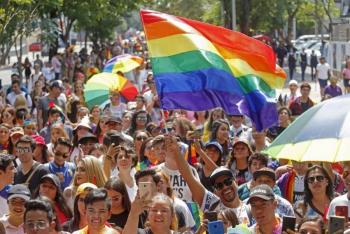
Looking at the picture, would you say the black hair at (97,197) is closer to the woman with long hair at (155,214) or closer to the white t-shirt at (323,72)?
the woman with long hair at (155,214)

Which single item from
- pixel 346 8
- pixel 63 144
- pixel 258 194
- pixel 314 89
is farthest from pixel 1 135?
pixel 346 8

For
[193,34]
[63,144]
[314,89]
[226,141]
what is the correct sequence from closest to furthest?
[193,34] < [63,144] < [226,141] < [314,89]

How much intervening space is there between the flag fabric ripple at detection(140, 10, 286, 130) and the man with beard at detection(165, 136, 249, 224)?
1.04 m

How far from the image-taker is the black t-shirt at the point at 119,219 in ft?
28.1

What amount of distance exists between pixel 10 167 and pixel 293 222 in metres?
4.15

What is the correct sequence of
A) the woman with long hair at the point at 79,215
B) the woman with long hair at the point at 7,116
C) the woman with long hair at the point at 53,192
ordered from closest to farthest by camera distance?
the woman with long hair at the point at 79,215
the woman with long hair at the point at 53,192
the woman with long hair at the point at 7,116

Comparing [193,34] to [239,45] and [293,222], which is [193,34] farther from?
[293,222]

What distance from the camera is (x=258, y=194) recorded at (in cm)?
759

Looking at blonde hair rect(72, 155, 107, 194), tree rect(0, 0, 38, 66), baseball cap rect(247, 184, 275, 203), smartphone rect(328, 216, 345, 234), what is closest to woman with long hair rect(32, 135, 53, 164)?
blonde hair rect(72, 155, 107, 194)

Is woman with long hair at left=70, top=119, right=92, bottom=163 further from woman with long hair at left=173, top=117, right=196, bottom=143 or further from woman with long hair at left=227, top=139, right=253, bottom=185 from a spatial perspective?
woman with long hair at left=227, top=139, right=253, bottom=185

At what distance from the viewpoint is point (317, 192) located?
9.05 metres

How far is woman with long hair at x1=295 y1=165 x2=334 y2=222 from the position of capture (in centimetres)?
902

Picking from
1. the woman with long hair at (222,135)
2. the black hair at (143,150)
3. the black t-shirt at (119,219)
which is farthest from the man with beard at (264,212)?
the woman with long hair at (222,135)

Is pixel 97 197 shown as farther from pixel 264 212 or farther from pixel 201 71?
pixel 201 71
